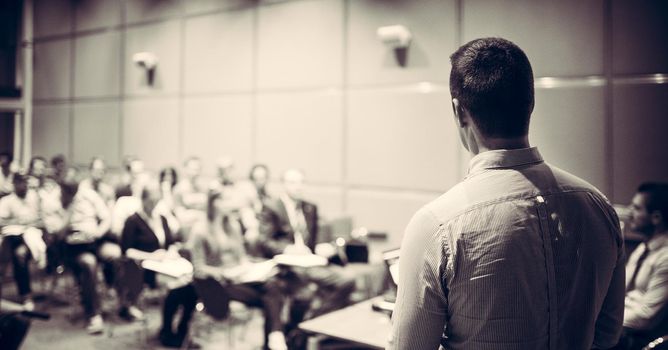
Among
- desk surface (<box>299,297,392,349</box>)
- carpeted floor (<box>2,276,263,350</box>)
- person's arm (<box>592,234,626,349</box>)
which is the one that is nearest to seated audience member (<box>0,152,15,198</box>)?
carpeted floor (<box>2,276,263,350</box>)

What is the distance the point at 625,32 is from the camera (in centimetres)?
Answer: 445

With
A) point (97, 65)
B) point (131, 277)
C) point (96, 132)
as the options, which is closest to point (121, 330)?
point (131, 277)

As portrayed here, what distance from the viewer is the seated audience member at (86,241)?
5223mm

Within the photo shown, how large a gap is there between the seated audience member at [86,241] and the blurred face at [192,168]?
126cm

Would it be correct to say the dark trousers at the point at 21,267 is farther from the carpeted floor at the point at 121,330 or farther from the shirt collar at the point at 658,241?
the shirt collar at the point at 658,241

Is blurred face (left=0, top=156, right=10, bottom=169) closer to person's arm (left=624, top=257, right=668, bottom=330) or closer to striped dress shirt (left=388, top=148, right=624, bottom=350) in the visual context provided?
person's arm (left=624, top=257, right=668, bottom=330)

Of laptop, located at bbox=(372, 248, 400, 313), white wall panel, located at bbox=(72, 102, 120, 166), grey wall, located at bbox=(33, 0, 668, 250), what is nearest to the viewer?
laptop, located at bbox=(372, 248, 400, 313)

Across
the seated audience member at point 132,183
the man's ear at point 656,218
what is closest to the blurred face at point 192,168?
the seated audience member at point 132,183

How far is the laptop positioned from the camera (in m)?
2.48

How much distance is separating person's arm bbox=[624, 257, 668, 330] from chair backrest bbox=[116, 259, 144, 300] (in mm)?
3776

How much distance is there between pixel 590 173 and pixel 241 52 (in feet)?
14.5

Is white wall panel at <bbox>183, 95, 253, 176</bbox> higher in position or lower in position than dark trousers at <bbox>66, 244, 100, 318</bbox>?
higher

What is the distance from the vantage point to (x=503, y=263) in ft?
3.27

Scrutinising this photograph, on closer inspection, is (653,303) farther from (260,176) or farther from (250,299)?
(260,176)
